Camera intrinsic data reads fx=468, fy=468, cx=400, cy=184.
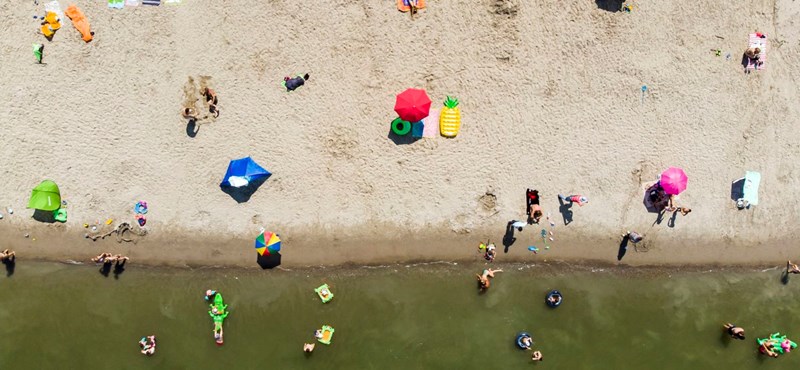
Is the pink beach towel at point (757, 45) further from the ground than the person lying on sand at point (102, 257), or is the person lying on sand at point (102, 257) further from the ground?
the pink beach towel at point (757, 45)

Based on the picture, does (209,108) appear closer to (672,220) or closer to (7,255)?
(7,255)

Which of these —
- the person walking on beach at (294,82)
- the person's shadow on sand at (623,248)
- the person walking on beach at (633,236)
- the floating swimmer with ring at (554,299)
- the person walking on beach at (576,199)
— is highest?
the person walking on beach at (294,82)

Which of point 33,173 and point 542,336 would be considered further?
point 542,336

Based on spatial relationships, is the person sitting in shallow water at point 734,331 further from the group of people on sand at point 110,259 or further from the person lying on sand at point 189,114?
the group of people on sand at point 110,259

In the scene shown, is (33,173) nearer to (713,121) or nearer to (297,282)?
(297,282)

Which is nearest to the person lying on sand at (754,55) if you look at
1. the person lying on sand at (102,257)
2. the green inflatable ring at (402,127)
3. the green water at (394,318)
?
the green water at (394,318)

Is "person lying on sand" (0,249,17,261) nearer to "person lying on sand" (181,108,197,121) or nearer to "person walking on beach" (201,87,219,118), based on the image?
"person lying on sand" (181,108,197,121)

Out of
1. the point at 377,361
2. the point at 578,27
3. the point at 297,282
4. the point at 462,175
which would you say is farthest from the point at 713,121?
the point at 297,282
